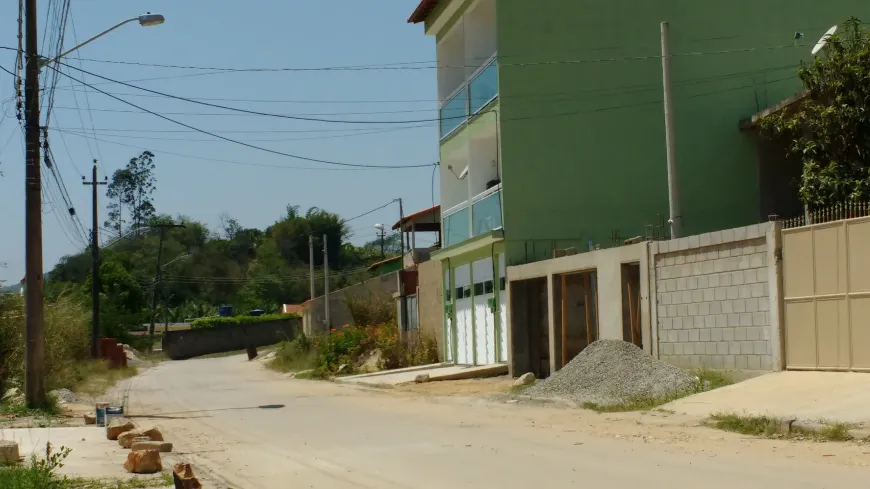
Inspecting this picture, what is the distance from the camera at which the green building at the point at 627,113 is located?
87.7 ft

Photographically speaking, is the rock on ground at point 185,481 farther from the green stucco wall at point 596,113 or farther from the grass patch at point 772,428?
the green stucco wall at point 596,113

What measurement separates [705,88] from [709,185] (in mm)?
2583

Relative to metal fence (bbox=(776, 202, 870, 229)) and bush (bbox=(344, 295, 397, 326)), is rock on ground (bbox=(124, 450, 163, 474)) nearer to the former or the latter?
metal fence (bbox=(776, 202, 870, 229))

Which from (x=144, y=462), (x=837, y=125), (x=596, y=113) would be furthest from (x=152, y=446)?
(x=596, y=113)

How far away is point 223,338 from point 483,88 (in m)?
50.1

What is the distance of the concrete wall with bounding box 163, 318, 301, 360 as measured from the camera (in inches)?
2847

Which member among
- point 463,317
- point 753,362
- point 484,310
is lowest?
point 753,362

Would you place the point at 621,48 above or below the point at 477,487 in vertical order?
above

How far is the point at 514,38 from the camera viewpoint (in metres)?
26.7

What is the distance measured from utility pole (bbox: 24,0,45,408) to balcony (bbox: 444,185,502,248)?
11.7 metres

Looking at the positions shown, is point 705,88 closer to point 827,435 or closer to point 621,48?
point 621,48

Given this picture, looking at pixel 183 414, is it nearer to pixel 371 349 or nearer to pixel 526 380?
pixel 526 380

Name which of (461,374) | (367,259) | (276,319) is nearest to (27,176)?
(461,374)

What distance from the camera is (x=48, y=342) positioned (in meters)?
25.3
